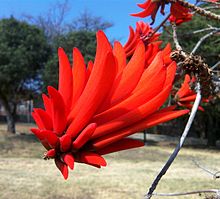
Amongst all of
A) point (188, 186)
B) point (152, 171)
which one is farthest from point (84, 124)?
point (152, 171)

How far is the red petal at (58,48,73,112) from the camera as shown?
1.13 ft

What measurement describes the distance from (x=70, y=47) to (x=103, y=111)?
953 cm

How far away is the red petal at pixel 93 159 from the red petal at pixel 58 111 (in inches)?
1.1

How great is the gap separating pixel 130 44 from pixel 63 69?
291 mm

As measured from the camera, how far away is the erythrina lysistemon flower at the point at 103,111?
1.05 feet

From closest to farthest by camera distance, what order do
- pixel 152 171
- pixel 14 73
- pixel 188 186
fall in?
pixel 188 186
pixel 152 171
pixel 14 73

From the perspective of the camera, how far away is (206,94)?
0.61 metres

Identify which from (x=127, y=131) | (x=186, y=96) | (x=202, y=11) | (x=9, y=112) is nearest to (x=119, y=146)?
(x=127, y=131)

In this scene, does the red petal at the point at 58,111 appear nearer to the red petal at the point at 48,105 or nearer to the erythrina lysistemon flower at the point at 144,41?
the red petal at the point at 48,105

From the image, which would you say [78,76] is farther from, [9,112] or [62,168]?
[9,112]

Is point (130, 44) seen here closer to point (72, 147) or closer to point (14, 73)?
point (72, 147)

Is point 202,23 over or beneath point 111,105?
over

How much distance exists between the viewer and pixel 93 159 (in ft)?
1.05

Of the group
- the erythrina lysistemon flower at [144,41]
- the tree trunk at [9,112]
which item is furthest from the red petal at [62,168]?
the tree trunk at [9,112]
